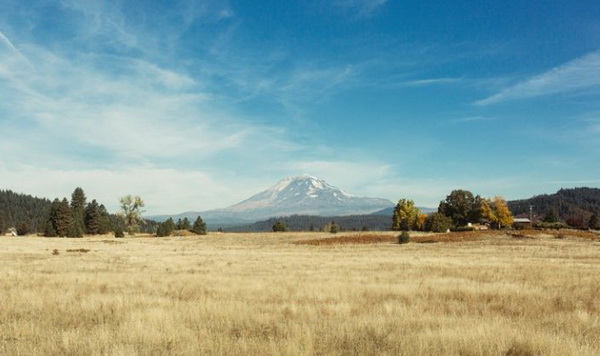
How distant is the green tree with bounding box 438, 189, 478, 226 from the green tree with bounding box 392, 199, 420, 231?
7707 millimetres

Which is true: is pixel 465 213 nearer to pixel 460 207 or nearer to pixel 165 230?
pixel 460 207

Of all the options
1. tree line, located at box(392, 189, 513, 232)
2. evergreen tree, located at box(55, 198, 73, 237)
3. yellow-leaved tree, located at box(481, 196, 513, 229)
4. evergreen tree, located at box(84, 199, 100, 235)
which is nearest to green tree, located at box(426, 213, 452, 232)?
tree line, located at box(392, 189, 513, 232)

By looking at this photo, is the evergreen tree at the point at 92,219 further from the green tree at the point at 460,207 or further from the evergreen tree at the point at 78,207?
the green tree at the point at 460,207

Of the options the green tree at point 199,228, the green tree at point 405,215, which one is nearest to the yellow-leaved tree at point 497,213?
the green tree at point 405,215

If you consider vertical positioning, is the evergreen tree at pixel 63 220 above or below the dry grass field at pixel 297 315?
above

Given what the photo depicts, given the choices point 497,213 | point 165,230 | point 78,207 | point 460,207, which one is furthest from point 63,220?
point 497,213

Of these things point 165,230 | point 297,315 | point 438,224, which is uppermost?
point 165,230

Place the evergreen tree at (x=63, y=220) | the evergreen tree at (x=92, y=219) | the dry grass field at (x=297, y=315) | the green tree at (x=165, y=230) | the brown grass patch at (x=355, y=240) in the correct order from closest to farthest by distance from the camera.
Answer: the dry grass field at (x=297, y=315), the brown grass patch at (x=355, y=240), the green tree at (x=165, y=230), the evergreen tree at (x=63, y=220), the evergreen tree at (x=92, y=219)

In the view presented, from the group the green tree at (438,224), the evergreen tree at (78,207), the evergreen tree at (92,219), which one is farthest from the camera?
the evergreen tree at (92,219)

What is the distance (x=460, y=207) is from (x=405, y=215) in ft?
45.5

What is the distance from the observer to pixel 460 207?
105250mm

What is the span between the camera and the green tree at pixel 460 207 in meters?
105

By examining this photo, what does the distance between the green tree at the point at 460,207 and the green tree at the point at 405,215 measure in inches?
303

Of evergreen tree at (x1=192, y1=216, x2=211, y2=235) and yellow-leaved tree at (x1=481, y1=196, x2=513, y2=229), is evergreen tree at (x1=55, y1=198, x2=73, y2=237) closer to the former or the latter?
evergreen tree at (x1=192, y1=216, x2=211, y2=235)
